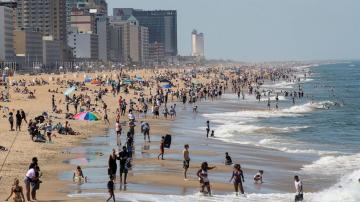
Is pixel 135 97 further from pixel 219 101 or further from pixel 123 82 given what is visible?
pixel 123 82

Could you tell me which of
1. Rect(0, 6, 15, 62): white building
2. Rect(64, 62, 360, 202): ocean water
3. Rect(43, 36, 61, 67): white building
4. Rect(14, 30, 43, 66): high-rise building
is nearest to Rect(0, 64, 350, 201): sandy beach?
Rect(64, 62, 360, 202): ocean water

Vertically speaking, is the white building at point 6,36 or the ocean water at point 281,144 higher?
the white building at point 6,36

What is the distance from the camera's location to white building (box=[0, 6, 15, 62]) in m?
155

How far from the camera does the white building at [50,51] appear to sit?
188375 mm

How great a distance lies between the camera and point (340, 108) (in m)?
71.6

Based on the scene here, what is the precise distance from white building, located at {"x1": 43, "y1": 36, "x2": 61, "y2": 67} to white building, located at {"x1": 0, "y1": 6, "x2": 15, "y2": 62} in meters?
24.8

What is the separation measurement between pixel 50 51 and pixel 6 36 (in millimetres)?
33359

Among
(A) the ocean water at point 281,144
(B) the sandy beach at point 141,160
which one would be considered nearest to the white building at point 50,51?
(A) the ocean water at point 281,144

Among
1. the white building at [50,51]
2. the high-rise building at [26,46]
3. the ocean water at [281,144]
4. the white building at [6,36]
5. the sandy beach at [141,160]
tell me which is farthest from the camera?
the white building at [50,51]

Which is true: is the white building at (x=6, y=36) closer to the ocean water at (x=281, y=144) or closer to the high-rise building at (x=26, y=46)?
the high-rise building at (x=26, y=46)

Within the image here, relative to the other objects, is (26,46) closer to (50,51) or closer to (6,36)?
(6,36)

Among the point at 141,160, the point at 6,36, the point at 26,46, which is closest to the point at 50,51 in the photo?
the point at 26,46

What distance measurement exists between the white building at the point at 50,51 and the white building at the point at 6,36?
2478 cm

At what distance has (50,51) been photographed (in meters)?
191
